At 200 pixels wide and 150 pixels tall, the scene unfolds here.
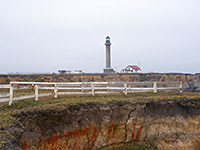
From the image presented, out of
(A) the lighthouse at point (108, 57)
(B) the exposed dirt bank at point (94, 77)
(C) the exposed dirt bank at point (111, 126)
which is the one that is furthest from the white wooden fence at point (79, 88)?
(A) the lighthouse at point (108, 57)

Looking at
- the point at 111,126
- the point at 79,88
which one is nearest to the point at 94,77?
the point at 79,88

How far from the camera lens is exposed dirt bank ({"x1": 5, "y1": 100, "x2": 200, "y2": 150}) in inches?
269

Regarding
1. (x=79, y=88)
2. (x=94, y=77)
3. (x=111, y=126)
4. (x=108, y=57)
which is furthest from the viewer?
(x=108, y=57)

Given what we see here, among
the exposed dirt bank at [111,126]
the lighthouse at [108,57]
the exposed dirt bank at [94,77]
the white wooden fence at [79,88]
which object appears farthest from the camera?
the lighthouse at [108,57]

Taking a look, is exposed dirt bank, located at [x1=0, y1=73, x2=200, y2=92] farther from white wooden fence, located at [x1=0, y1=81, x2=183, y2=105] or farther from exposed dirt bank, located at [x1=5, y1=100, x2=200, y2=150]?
exposed dirt bank, located at [x1=5, y1=100, x2=200, y2=150]

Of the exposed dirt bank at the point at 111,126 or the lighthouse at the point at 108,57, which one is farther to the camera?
the lighthouse at the point at 108,57

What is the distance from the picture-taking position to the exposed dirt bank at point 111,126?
6.83 metres

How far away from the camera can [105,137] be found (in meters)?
8.86

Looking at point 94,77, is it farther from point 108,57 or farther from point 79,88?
point 79,88

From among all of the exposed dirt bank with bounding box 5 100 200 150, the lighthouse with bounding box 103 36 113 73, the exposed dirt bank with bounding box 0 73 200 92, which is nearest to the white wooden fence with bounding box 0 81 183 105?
the exposed dirt bank with bounding box 5 100 200 150

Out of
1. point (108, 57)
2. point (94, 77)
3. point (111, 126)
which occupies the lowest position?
point (111, 126)

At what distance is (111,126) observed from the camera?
8.97 m

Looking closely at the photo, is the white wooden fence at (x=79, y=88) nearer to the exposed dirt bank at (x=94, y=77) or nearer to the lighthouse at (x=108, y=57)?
the exposed dirt bank at (x=94, y=77)

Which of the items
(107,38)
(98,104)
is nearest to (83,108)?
(98,104)
